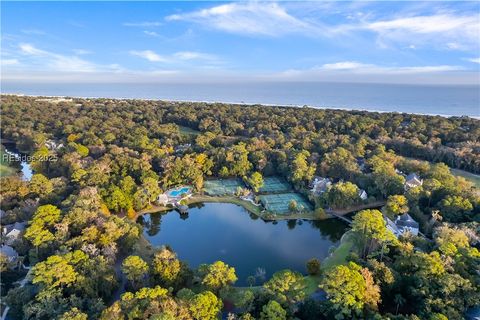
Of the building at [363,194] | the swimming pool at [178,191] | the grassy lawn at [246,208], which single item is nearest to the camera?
the grassy lawn at [246,208]

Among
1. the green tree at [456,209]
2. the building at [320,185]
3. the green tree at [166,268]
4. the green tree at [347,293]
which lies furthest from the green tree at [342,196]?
the green tree at [166,268]

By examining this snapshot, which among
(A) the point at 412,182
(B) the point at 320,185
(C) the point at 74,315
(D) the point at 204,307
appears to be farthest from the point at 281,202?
(C) the point at 74,315

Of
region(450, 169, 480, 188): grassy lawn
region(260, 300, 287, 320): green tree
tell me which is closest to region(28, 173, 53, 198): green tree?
region(260, 300, 287, 320): green tree

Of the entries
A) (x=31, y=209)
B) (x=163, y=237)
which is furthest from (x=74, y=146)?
(x=163, y=237)

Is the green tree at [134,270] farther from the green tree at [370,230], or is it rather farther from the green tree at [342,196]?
the green tree at [342,196]

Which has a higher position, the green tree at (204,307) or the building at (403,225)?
the building at (403,225)

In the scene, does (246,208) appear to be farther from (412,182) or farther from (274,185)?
(412,182)
